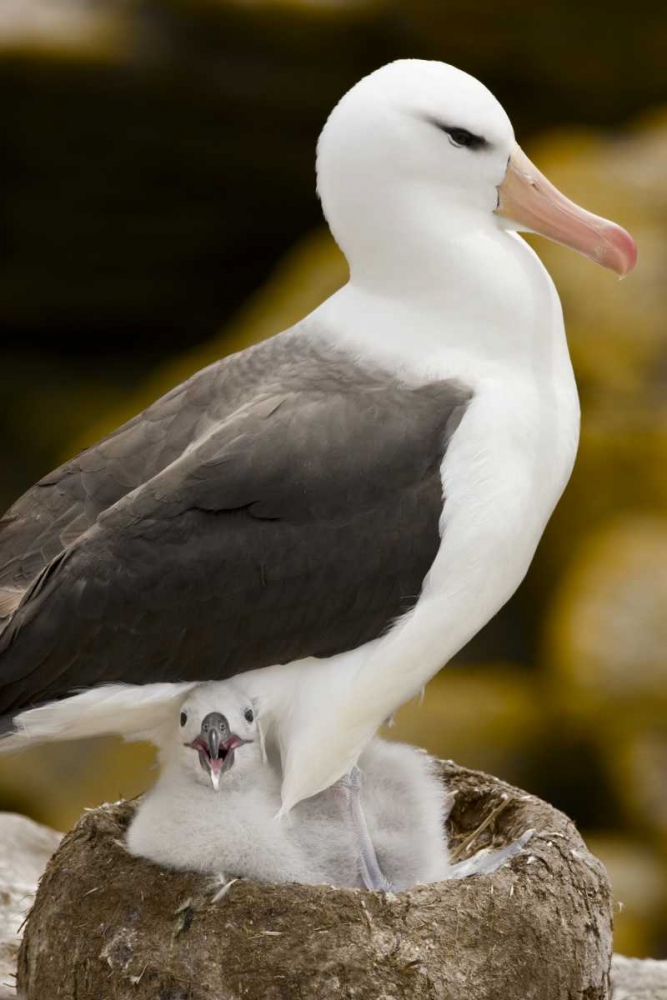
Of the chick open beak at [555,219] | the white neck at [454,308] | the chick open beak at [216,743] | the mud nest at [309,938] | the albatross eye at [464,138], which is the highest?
the albatross eye at [464,138]

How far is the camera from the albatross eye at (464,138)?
12.6ft

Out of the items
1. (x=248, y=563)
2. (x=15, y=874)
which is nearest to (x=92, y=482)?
(x=248, y=563)

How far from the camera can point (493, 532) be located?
3.68 metres

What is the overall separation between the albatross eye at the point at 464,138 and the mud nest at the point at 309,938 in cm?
146

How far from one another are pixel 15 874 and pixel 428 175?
2.20m

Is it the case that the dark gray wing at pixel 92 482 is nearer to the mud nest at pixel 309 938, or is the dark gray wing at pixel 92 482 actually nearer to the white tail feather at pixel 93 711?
the white tail feather at pixel 93 711

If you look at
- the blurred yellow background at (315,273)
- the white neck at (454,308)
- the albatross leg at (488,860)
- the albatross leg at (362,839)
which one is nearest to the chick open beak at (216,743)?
the albatross leg at (362,839)

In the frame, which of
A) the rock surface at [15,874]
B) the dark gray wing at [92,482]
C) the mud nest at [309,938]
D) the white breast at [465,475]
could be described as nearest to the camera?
the mud nest at [309,938]

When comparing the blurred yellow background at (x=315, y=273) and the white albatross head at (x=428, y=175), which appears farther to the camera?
the blurred yellow background at (x=315, y=273)

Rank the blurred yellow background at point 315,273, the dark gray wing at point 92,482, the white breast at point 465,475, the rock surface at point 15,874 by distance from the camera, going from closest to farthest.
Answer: the white breast at point 465,475, the dark gray wing at point 92,482, the rock surface at point 15,874, the blurred yellow background at point 315,273

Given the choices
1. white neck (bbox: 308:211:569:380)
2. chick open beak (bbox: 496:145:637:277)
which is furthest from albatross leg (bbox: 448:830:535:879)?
chick open beak (bbox: 496:145:637:277)

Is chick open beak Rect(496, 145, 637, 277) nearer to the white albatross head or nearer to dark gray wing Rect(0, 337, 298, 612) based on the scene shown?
the white albatross head

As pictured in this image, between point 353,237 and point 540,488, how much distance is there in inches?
26.2

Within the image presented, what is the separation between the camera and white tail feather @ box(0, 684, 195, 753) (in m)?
3.68
